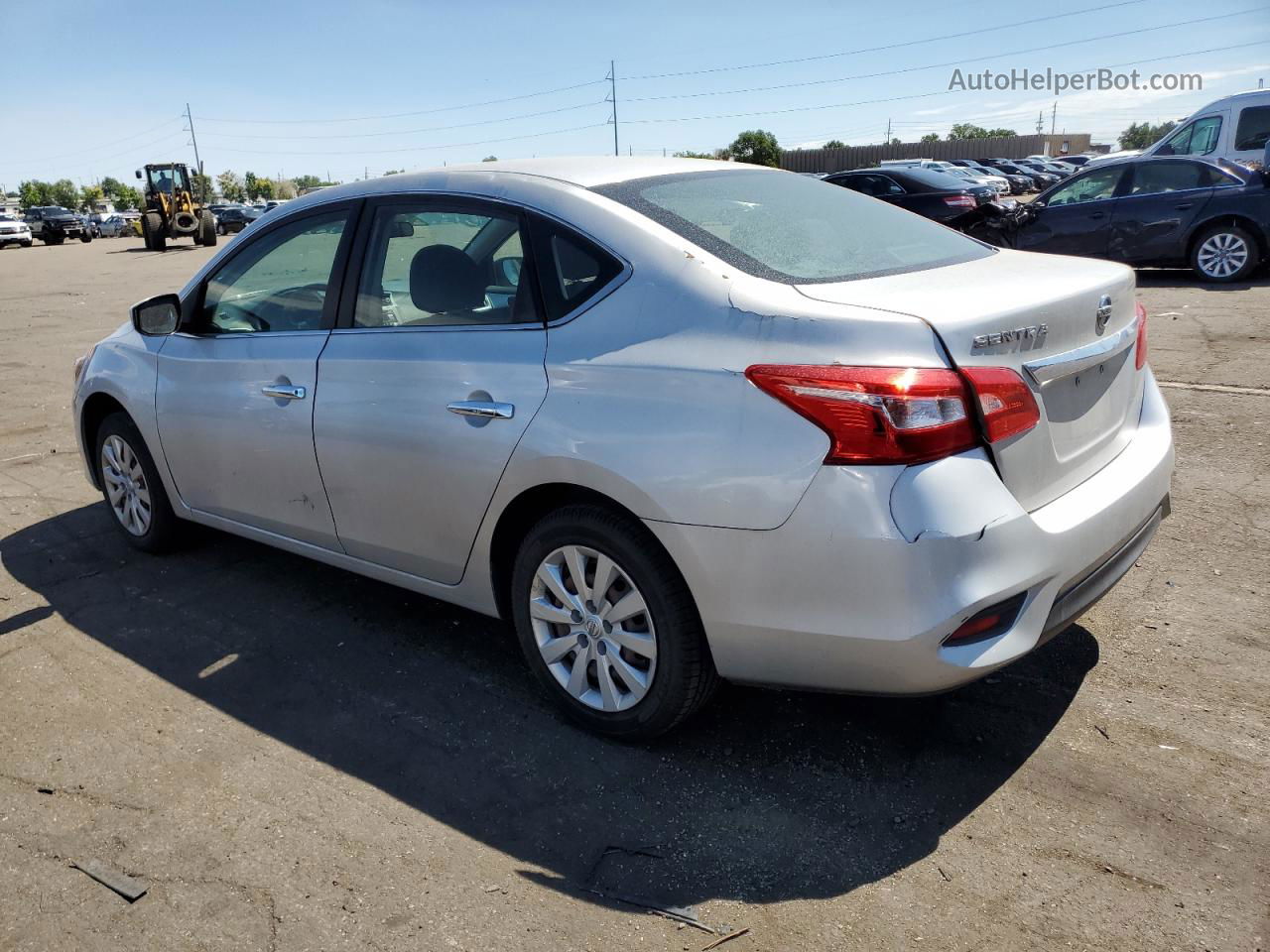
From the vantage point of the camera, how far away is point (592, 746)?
3.25 metres

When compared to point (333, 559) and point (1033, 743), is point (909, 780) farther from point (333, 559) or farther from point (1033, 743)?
point (333, 559)

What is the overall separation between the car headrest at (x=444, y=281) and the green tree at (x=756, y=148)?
232 ft

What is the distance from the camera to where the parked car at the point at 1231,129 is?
14.2 metres

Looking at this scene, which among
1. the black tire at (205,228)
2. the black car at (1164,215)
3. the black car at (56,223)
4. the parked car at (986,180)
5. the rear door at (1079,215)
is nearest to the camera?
the black car at (1164,215)

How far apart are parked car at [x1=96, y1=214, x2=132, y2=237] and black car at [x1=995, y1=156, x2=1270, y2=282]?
55.1 metres

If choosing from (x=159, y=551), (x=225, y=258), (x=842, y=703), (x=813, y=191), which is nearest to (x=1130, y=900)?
(x=842, y=703)

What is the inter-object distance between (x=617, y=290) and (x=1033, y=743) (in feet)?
6.03

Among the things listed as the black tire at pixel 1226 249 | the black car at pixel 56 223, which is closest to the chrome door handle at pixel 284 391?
the black tire at pixel 1226 249

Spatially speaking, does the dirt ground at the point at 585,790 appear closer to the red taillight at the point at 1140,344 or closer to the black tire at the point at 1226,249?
the red taillight at the point at 1140,344

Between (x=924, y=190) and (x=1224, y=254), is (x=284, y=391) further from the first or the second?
(x=924, y=190)

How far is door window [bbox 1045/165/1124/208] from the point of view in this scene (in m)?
12.6

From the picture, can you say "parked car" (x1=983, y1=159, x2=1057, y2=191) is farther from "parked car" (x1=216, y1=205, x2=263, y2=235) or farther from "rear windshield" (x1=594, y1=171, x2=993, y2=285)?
"rear windshield" (x1=594, y1=171, x2=993, y2=285)

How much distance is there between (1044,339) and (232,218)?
53.9m

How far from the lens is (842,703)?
3420mm
